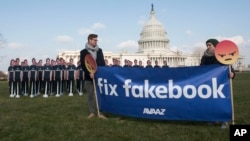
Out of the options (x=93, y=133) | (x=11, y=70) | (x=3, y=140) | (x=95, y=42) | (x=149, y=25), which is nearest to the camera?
(x=3, y=140)

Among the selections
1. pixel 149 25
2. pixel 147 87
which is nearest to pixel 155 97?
pixel 147 87

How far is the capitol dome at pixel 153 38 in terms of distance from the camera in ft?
484

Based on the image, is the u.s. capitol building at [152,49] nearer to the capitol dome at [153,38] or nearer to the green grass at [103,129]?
the capitol dome at [153,38]

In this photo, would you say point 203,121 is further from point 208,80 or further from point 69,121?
point 69,121

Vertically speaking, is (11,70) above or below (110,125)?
above

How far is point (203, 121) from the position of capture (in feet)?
28.6

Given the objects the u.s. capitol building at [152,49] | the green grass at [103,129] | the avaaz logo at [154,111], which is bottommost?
the green grass at [103,129]

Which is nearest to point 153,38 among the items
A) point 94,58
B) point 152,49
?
point 152,49

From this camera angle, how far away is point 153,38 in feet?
479

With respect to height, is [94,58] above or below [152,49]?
below

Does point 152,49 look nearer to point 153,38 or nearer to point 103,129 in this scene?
point 153,38

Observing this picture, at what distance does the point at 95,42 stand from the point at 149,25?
467 ft

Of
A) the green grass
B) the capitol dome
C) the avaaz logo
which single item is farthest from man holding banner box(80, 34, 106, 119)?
the capitol dome

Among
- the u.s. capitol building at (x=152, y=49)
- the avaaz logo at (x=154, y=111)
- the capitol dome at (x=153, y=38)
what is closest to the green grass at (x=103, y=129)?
the avaaz logo at (x=154, y=111)
